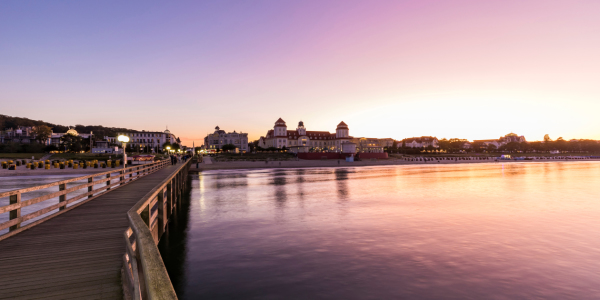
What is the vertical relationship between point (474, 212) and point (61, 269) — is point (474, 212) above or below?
below

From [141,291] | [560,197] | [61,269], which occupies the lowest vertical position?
[560,197]

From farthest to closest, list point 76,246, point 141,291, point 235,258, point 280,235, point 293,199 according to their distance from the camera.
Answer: point 293,199 < point 280,235 < point 235,258 < point 76,246 < point 141,291

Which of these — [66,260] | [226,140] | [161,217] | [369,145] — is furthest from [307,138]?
[66,260]

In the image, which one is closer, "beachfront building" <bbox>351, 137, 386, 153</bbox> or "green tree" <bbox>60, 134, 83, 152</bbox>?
"green tree" <bbox>60, 134, 83, 152</bbox>

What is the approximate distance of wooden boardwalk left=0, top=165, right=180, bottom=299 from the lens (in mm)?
4843

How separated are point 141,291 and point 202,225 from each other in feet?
43.5

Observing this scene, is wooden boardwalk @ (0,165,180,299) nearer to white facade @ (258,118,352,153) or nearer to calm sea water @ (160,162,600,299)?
calm sea water @ (160,162,600,299)

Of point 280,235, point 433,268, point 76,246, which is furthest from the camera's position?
point 280,235

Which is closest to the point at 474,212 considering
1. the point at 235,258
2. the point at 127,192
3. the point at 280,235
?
the point at 280,235

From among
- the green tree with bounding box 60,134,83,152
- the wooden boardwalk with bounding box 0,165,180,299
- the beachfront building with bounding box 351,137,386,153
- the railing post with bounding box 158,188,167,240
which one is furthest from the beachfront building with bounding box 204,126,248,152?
the wooden boardwalk with bounding box 0,165,180,299

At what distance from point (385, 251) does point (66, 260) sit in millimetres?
9680

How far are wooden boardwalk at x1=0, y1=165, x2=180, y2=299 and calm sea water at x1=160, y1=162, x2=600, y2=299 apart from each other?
2641 mm

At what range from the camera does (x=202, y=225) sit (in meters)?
16.3

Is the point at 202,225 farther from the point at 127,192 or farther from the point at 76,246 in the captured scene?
A: the point at 76,246
